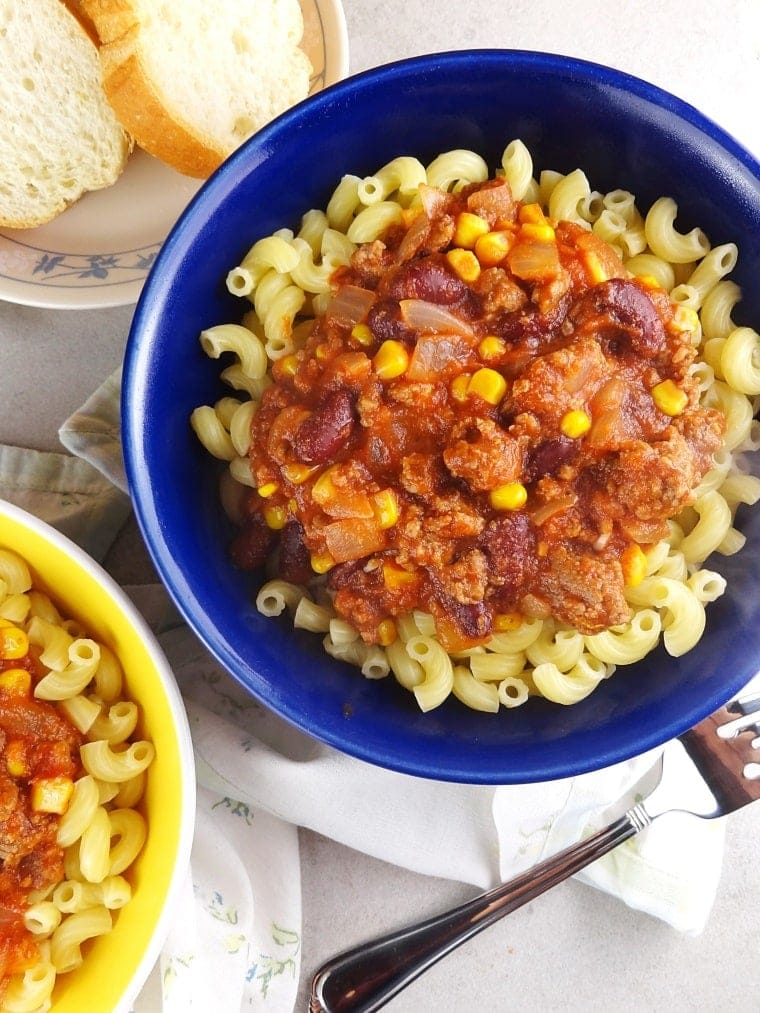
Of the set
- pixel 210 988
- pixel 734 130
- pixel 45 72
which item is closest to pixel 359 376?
pixel 45 72

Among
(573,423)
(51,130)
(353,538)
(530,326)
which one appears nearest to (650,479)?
(573,423)

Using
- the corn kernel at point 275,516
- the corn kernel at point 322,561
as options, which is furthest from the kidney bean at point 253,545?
the corn kernel at point 322,561

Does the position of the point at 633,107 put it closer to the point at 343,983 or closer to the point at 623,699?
the point at 623,699

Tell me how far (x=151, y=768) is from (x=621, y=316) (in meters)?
1.67

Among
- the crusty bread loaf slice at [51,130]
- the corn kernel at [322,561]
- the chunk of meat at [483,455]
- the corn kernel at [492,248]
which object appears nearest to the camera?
the chunk of meat at [483,455]

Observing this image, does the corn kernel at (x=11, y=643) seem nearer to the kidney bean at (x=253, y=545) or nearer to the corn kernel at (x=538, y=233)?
the kidney bean at (x=253, y=545)

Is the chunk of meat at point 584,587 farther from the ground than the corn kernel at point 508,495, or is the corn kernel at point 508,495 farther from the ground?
the corn kernel at point 508,495

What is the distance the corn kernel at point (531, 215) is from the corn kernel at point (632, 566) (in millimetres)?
776

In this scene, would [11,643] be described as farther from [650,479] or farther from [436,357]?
[650,479]

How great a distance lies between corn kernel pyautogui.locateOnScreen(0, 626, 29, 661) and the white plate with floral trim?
0.91 meters

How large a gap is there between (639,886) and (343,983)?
3.22 feet

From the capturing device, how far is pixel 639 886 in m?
3.06

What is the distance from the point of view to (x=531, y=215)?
2211 millimetres

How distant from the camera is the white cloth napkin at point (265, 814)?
2.81m
